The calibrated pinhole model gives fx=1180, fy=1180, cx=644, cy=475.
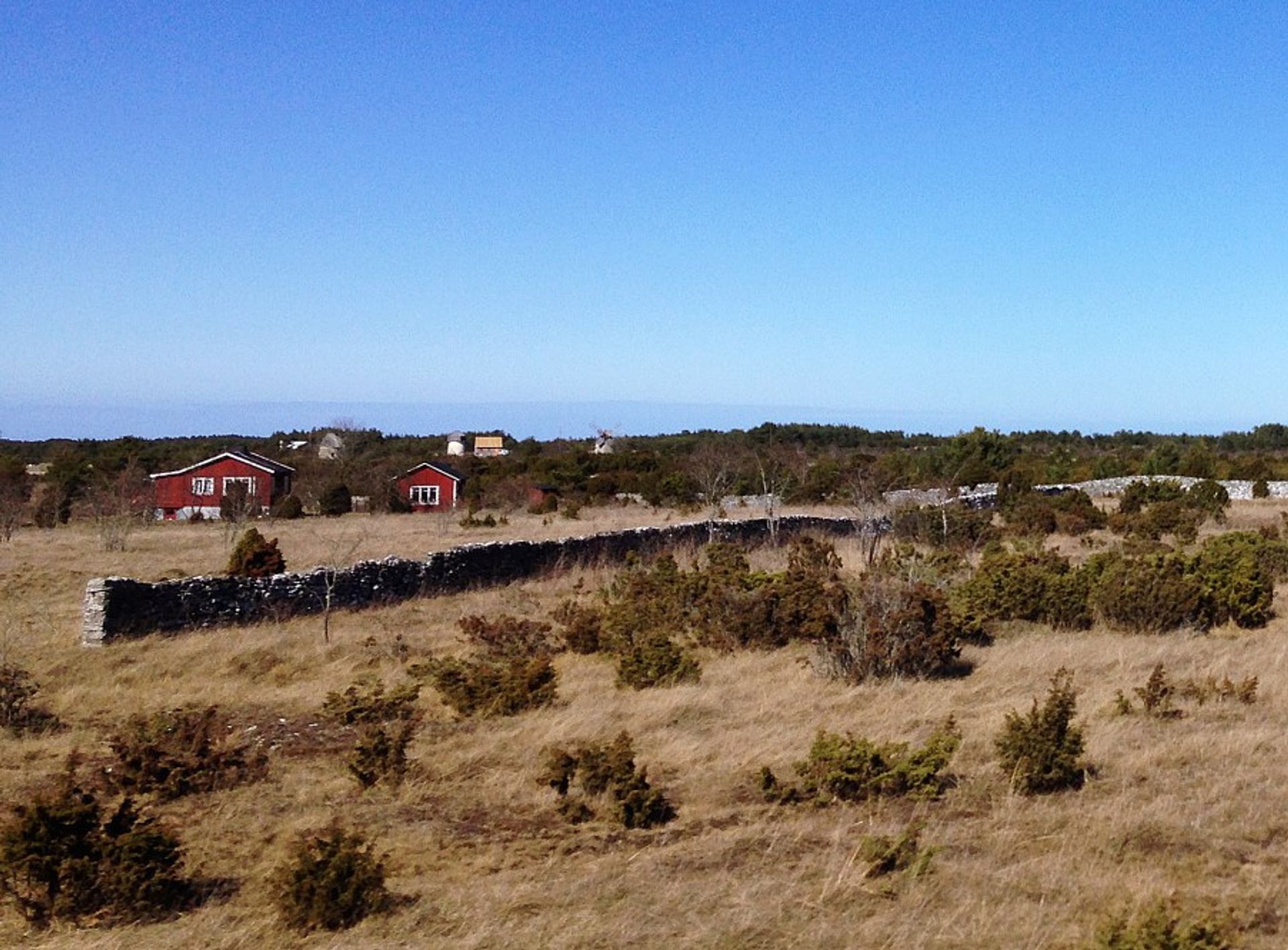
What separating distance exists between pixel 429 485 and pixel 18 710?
107ft

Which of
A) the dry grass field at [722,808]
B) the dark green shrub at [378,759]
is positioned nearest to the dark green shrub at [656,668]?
the dry grass field at [722,808]

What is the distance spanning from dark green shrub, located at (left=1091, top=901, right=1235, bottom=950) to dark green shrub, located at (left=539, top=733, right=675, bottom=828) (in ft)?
9.84

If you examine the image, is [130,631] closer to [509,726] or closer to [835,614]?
[509,726]

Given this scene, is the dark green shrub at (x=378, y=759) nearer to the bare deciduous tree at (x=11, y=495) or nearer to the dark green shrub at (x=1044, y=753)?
the dark green shrub at (x=1044, y=753)

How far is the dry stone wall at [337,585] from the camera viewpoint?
1390 cm

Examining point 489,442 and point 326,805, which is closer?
point 326,805

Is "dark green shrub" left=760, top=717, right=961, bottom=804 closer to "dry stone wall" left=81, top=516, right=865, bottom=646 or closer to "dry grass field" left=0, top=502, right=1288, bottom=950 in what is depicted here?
"dry grass field" left=0, top=502, right=1288, bottom=950

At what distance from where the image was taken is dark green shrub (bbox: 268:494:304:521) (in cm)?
3662

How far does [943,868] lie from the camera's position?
6277 mm

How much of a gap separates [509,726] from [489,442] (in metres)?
71.9

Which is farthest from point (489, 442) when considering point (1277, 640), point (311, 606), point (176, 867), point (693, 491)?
point (176, 867)

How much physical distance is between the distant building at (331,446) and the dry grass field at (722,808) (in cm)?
5251

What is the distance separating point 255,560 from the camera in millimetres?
17844

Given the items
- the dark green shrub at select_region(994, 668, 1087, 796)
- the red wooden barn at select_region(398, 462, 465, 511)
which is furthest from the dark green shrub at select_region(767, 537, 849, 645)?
the red wooden barn at select_region(398, 462, 465, 511)
